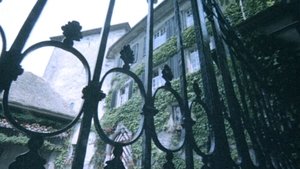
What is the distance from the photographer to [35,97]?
45.5 ft

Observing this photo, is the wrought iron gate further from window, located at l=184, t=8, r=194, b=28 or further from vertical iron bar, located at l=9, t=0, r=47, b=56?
window, located at l=184, t=8, r=194, b=28

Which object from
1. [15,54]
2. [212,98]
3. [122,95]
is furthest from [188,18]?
[15,54]

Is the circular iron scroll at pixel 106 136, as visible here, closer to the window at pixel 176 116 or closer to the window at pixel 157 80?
Result: the window at pixel 176 116

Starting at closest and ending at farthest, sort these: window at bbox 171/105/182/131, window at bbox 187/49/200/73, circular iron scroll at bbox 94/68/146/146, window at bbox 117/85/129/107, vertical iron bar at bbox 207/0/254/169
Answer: circular iron scroll at bbox 94/68/146/146 → vertical iron bar at bbox 207/0/254/169 → window at bbox 171/105/182/131 → window at bbox 187/49/200/73 → window at bbox 117/85/129/107

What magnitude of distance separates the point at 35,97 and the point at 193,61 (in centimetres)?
1018

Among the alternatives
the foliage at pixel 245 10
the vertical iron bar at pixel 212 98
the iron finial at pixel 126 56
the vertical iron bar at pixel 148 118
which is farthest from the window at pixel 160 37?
the iron finial at pixel 126 56

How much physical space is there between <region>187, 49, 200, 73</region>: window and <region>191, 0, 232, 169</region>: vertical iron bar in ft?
29.5

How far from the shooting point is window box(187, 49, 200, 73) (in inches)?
411

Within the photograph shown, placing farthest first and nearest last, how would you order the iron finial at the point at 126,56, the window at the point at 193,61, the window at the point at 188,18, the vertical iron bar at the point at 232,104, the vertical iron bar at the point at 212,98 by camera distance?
the window at the point at 188,18
the window at the point at 193,61
the vertical iron bar at the point at 232,104
the vertical iron bar at the point at 212,98
the iron finial at the point at 126,56

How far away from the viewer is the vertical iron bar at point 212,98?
106 cm

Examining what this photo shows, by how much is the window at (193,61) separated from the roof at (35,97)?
→ 323 inches

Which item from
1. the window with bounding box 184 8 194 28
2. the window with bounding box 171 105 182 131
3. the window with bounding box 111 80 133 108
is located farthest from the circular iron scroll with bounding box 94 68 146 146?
the window with bounding box 111 80 133 108

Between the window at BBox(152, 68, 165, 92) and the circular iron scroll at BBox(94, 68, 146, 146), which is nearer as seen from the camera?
the circular iron scroll at BBox(94, 68, 146, 146)

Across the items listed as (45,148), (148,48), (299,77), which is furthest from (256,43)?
(45,148)
